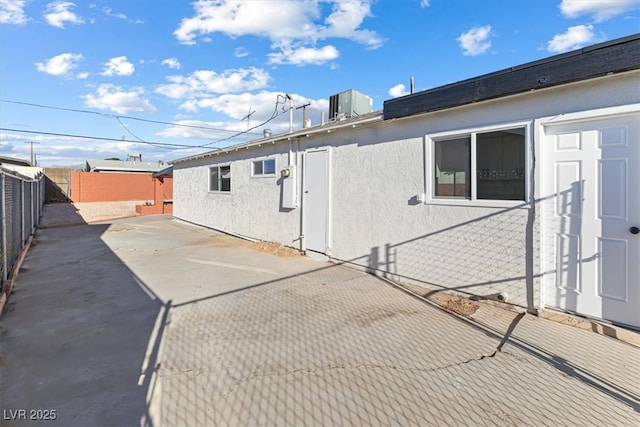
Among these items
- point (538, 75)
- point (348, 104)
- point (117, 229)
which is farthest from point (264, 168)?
point (117, 229)

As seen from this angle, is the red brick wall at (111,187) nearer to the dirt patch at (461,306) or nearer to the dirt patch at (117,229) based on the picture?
the dirt patch at (117,229)

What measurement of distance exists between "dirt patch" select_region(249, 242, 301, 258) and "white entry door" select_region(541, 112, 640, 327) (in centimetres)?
520

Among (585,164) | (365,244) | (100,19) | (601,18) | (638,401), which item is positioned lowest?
(638,401)

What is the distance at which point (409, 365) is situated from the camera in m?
2.93

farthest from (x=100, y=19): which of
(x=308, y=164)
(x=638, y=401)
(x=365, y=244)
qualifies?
(x=638, y=401)

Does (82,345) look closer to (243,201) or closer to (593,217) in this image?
(593,217)

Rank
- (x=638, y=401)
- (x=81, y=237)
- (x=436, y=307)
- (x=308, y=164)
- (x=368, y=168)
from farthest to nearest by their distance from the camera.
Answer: (x=81, y=237) < (x=308, y=164) < (x=368, y=168) < (x=436, y=307) < (x=638, y=401)

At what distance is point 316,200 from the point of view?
7.44m

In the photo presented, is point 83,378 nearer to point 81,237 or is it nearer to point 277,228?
point 277,228

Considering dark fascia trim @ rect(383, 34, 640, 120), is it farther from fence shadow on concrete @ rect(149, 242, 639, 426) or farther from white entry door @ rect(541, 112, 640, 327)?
fence shadow on concrete @ rect(149, 242, 639, 426)

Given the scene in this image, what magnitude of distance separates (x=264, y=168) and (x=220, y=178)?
3.22m

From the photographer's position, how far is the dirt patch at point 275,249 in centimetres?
786

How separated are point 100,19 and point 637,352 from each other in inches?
616

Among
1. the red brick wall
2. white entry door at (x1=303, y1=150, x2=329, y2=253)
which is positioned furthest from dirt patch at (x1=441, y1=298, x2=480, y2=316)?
the red brick wall
